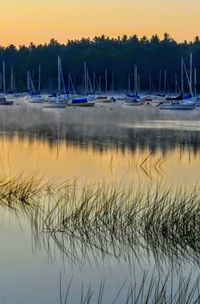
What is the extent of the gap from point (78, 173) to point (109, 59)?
108 meters

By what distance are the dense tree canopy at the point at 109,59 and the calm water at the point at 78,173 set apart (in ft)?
232

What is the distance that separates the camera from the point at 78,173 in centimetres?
1958

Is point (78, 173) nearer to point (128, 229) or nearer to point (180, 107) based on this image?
point (128, 229)

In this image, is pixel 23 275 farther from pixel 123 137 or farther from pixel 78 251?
pixel 123 137

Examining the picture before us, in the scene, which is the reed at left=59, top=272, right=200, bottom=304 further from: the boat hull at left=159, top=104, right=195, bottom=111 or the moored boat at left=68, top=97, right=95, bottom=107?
the moored boat at left=68, top=97, right=95, bottom=107

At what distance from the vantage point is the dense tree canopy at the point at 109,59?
11375 cm

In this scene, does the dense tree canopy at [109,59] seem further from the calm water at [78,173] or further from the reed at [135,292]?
the reed at [135,292]

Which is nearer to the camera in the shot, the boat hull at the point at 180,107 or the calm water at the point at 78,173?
the calm water at the point at 78,173

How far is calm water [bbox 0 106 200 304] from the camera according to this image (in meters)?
8.84

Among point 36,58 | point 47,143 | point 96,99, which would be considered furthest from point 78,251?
point 36,58

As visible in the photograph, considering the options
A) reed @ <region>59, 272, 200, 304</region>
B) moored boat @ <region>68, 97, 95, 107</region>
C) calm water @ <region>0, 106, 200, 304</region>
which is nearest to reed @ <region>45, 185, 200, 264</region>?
calm water @ <region>0, 106, 200, 304</region>

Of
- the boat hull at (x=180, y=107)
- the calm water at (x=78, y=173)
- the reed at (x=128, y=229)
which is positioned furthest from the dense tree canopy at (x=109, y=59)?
the reed at (x=128, y=229)

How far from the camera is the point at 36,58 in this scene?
457 ft

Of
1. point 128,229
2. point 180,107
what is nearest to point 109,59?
point 180,107
